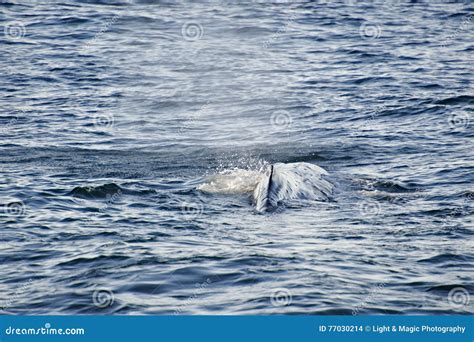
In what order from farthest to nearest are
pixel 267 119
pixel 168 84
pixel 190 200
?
pixel 168 84
pixel 267 119
pixel 190 200

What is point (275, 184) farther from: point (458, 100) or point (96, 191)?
point (458, 100)

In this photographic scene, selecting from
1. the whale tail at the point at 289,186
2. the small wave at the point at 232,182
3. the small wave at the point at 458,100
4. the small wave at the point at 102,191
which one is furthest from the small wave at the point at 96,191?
the small wave at the point at 458,100

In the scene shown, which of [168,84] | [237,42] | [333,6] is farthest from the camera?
[333,6]

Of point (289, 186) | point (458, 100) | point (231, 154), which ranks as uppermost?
point (289, 186)

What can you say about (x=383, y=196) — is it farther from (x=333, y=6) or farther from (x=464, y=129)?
(x=333, y=6)

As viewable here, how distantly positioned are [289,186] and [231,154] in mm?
4660

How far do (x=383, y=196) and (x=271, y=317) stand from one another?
7.85 meters

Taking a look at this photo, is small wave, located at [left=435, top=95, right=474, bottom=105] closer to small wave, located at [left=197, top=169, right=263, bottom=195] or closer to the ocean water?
the ocean water

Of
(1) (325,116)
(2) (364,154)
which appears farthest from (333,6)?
(2) (364,154)

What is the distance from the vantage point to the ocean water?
13.6 m

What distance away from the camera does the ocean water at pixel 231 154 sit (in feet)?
44.7

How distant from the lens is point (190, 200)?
60.2 feet

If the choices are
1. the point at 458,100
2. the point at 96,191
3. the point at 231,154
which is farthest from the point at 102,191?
the point at 458,100

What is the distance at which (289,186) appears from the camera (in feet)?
60.4
